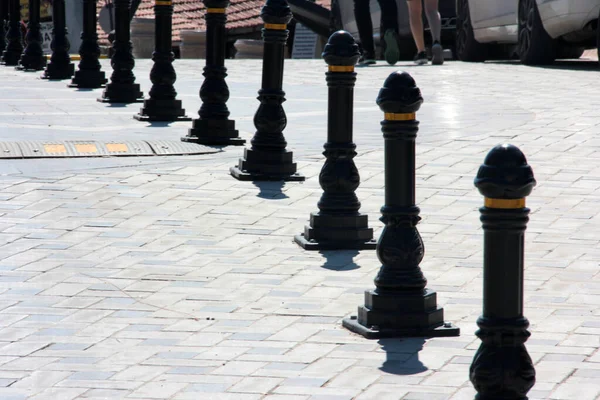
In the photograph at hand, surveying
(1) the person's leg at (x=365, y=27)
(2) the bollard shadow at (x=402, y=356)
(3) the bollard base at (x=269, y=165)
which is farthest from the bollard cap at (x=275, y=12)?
(1) the person's leg at (x=365, y=27)

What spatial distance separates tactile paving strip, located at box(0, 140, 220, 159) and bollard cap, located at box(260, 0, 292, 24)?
138 cm

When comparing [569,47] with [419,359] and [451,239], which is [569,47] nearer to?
[451,239]

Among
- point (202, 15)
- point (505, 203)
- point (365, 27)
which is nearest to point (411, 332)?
point (505, 203)

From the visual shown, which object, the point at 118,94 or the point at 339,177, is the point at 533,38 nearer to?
the point at 118,94

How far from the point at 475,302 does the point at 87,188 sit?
316 centimetres

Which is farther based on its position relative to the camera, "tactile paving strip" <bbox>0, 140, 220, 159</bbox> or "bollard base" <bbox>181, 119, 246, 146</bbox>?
"bollard base" <bbox>181, 119, 246, 146</bbox>

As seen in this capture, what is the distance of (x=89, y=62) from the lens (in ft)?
47.7

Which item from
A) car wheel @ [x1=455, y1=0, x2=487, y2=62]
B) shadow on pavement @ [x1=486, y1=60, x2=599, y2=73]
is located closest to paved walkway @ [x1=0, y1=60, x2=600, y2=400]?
shadow on pavement @ [x1=486, y1=60, x2=599, y2=73]

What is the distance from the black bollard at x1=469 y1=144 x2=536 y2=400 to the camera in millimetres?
A: 3680

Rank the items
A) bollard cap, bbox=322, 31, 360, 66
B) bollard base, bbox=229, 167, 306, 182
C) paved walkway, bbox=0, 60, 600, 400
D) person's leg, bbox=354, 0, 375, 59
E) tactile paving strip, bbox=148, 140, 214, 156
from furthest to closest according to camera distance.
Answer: person's leg, bbox=354, 0, 375, 59
tactile paving strip, bbox=148, 140, 214, 156
bollard base, bbox=229, 167, 306, 182
bollard cap, bbox=322, 31, 360, 66
paved walkway, bbox=0, 60, 600, 400

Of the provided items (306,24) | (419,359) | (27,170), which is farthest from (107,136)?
(306,24)

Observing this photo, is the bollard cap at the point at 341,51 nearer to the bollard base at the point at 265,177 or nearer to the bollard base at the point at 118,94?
the bollard base at the point at 265,177

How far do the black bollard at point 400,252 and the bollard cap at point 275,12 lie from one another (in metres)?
3.20

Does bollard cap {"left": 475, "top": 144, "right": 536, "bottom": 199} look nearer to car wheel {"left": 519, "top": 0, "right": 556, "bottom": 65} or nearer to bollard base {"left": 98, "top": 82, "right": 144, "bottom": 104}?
bollard base {"left": 98, "top": 82, "right": 144, "bottom": 104}
